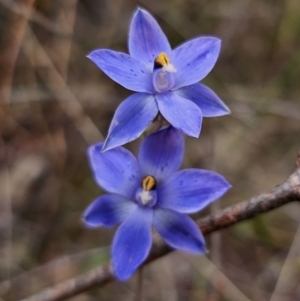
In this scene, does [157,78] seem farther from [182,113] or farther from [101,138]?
[101,138]

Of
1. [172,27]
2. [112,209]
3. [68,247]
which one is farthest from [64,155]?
[112,209]

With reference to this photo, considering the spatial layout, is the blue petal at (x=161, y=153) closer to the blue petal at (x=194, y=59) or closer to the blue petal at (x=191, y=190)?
the blue petal at (x=191, y=190)

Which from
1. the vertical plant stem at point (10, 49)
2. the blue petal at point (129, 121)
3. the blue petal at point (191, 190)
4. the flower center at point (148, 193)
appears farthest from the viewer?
the vertical plant stem at point (10, 49)

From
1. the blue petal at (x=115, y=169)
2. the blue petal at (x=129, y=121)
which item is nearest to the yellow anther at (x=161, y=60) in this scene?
the blue petal at (x=129, y=121)

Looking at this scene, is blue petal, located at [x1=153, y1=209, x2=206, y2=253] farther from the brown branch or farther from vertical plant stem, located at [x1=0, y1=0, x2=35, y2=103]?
vertical plant stem, located at [x1=0, y1=0, x2=35, y2=103]

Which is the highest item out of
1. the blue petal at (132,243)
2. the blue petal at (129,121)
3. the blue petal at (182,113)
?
the blue petal at (182,113)

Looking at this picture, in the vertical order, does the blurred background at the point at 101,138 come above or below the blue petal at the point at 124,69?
below
